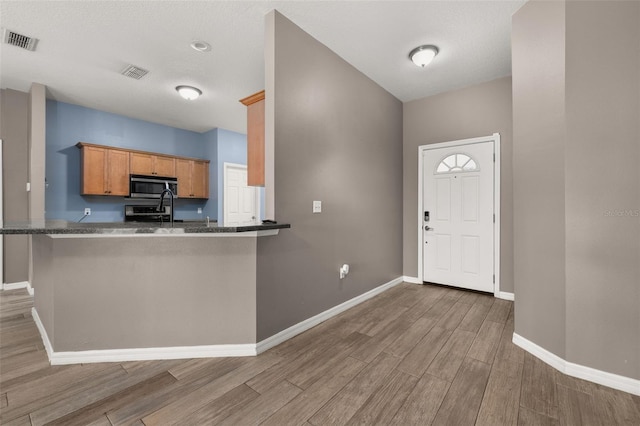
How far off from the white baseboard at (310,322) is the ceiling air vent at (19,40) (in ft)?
12.3

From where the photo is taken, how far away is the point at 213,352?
2170 millimetres

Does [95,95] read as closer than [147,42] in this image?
No

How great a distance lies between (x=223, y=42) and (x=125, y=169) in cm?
341

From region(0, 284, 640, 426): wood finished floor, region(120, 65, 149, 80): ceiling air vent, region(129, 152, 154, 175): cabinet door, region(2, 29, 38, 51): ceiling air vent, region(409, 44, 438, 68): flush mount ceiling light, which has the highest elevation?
region(120, 65, 149, 80): ceiling air vent

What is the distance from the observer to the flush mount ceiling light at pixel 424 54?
2906mm

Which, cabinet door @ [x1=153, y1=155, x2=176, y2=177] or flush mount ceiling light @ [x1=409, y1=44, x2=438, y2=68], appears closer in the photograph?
flush mount ceiling light @ [x1=409, y1=44, x2=438, y2=68]

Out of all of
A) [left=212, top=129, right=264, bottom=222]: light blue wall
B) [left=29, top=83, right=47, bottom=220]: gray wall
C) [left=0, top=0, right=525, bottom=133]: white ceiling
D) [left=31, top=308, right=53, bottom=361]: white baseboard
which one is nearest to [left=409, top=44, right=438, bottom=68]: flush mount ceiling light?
[left=0, top=0, right=525, bottom=133]: white ceiling

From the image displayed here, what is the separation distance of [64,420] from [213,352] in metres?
0.86

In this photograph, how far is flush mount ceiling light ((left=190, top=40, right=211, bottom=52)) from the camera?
2.86 meters

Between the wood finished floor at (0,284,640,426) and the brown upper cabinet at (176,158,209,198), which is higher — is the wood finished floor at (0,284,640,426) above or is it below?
below

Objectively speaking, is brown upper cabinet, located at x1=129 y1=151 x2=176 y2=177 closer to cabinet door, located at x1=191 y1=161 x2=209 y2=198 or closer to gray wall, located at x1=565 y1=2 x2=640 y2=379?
cabinet door, located at x1=191 y1=161 x2=209 y2=198

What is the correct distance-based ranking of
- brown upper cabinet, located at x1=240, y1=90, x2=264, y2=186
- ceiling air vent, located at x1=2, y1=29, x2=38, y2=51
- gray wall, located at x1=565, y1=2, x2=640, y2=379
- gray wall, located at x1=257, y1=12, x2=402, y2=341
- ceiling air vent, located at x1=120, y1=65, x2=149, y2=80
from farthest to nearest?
ceiling air vent, located at x1=120, y1=65, x2=149, y2=80 → brown upper cabinet, located at x1=240, y1=90, x2=264, y2=186 → ceiling air vent, located at x1=2, y1=29, x2=38, y2=51 → gray wall, located at x1=257, y1=12, x2=402, y2=341 → gray wall, located at x1=565, y1=2, x2=640, y2=379

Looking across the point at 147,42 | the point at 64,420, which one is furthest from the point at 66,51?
the point at 64,420

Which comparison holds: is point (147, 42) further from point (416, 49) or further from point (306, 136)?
point (416, 49)
